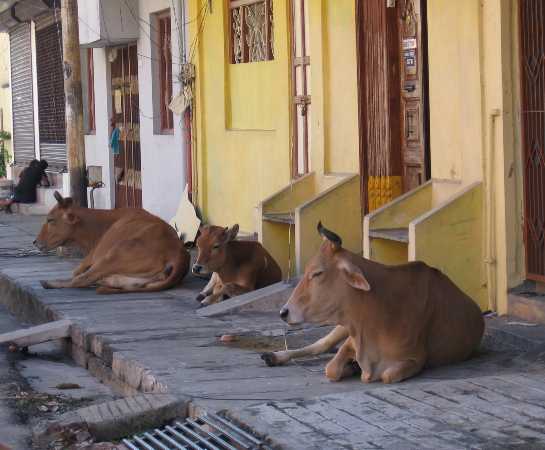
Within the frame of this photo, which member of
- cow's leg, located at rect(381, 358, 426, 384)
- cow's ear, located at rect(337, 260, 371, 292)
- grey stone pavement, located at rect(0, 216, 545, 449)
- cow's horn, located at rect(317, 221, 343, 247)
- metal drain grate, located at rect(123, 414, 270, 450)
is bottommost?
metal drain grate, located at rect(123, 414, 270, 450)

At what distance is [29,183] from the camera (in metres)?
22.3

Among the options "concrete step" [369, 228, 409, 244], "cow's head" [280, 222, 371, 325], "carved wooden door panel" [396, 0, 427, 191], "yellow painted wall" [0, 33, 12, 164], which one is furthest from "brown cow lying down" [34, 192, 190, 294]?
"yellow painted wall" [0, 33, 12, 164]

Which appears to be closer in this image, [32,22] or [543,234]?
[543,234]

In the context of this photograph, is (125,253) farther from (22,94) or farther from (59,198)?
(22,94)

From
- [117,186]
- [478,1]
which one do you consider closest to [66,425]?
[478,1]

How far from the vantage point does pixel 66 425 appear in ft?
22.1

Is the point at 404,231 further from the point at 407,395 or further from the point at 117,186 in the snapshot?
the point at 117,186

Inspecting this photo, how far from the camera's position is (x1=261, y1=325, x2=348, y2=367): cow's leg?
780cm

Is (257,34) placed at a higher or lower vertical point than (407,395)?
higher

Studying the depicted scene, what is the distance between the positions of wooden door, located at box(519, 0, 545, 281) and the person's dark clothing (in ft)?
48.2

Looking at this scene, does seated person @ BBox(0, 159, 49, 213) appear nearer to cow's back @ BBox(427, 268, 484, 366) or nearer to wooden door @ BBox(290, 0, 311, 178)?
wooden door @ BBox(290, 0, 311, 178)

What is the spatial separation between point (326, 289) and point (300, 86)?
18.2 feet

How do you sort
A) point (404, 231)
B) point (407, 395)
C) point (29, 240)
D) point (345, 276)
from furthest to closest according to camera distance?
point (29, 240), point (404, 231), point (345, 276), point (407, 395)

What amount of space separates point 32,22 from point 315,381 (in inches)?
732
